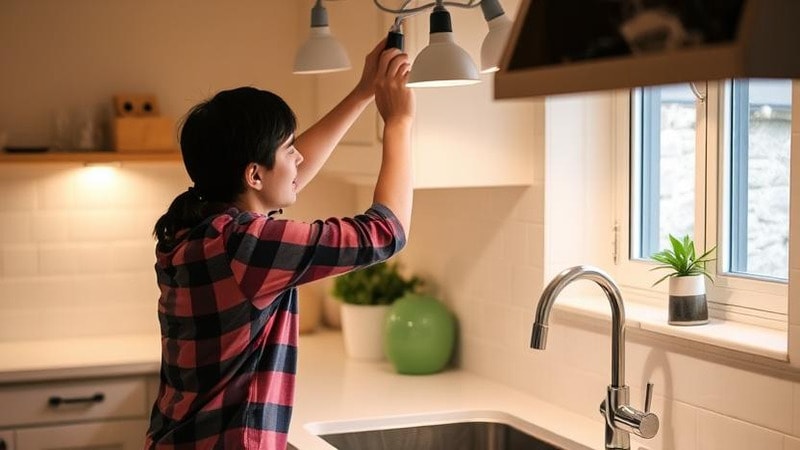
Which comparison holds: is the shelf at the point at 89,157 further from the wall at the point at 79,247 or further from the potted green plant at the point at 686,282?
the potted green plant at the point at 686,282

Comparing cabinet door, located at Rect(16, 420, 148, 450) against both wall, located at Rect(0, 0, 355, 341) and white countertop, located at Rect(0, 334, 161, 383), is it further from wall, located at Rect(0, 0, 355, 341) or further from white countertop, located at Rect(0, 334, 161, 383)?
wall, located at Rect(0, 0, 355, 341)

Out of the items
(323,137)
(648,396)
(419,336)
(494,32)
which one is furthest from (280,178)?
(419,336)

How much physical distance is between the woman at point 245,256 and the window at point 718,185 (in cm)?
72

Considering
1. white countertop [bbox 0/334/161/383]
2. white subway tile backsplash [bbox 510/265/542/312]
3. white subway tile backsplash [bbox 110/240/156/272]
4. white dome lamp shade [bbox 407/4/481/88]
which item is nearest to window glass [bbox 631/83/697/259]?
white subway tile backsplash [bbox 510/265/542/312]

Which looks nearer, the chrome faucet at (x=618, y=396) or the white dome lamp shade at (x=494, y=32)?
the white dome lamp shade at (x=494, y=32)

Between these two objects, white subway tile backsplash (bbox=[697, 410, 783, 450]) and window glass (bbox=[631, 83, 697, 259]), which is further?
window glass (bbox=[631, 83, 697, 259])

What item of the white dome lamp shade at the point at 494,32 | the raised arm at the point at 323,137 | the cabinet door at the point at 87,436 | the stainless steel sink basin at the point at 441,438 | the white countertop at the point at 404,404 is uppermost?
the white dome lamp shade at the point at 494,32

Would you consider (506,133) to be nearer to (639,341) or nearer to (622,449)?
(639,341)

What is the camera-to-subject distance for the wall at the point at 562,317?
225 centimetres

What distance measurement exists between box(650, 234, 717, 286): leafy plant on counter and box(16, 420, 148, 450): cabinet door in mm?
1649

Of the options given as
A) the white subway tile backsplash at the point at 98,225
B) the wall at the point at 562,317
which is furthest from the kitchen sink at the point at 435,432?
the white subway tile backsplash at the point at 98,225

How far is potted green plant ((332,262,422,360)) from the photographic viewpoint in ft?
11.6

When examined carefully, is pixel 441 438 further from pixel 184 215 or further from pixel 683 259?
pixel 184 215

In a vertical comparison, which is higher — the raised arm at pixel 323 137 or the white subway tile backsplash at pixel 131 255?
the raised arm at pixel 323 137
